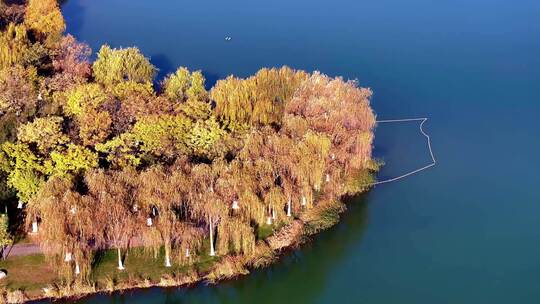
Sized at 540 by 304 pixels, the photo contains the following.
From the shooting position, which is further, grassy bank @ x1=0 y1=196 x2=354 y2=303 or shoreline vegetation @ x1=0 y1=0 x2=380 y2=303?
shoreline vegetation @ x1=0 y1=0 x2=380 y2=303

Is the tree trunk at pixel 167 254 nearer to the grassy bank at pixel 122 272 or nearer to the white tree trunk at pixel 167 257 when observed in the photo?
the white tree trunk at pixel 167 257

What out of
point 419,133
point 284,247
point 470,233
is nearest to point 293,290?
point 284,247

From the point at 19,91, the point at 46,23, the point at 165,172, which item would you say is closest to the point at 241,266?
the point at 165,172

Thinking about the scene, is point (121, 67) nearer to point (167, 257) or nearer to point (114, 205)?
point (114, 205)

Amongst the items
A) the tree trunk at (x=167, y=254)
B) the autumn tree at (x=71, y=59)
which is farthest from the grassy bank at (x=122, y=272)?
the autumn tree at (x=71, y=59)

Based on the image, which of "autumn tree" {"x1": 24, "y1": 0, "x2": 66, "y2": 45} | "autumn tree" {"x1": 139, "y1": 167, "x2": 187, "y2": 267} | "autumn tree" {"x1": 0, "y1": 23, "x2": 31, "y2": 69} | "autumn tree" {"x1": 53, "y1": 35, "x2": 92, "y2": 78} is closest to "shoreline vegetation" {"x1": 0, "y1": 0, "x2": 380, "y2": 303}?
"autumn tree" {"x1": 139, "y1": 167, "x2": 187, "y2": 267}

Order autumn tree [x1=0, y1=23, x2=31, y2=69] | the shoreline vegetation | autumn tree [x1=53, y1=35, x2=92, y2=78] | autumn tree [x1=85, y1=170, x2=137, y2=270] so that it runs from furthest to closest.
Answer: 1. autumn tree [x1=0, y1=23, x2=31, y2=69]
2. autumn tree [x1=53, y1=35, x2=92, y2=78]
3. the shoreline vegetation
4. autumn tree [x1=85, y1=170, x2=137, y2=270]

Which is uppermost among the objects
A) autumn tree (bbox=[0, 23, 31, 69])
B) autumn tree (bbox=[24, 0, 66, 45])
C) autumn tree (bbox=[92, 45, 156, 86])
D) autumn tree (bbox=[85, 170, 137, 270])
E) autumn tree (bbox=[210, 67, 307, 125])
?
autumn tree (bbox=[24, 0, 66, 45])

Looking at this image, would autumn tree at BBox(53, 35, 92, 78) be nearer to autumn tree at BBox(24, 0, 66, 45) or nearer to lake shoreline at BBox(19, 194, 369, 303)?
autumn tree at BBox(24, 0, 66, 45)

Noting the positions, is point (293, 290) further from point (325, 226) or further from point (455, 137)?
point (455, 137)
